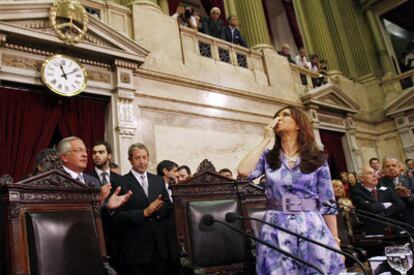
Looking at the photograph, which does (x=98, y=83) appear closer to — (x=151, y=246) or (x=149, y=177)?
(x=149, y=177)

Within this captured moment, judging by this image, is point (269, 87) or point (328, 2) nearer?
point (269, 87)

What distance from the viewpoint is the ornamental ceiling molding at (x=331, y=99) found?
7.24 m

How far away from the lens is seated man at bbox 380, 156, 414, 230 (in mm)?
3586

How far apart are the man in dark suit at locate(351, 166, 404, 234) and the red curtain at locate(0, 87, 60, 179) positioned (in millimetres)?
3182

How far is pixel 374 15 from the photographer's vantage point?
35.2 ft

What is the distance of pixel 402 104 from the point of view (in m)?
8.66

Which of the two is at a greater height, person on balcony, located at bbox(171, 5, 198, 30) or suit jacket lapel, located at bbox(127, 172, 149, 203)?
person on balcony, located at bbox(171, 5, 198, 30)

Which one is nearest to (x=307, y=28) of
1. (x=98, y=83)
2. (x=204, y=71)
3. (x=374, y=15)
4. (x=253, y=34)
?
(x=374, y=15)

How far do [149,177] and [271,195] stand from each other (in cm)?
138

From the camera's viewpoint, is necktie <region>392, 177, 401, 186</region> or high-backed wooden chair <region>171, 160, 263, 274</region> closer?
high-backed wooden chair <region>171, 160, 263, 274</region>

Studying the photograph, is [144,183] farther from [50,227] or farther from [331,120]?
[331,120]

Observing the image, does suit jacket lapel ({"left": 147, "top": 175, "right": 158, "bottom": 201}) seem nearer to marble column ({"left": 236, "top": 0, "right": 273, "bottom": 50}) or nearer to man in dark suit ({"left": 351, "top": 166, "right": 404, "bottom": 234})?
man in dark suit ({"left": 351, "top": 166, "right": 404, "bottom": 234})

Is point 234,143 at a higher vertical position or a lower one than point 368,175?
higher

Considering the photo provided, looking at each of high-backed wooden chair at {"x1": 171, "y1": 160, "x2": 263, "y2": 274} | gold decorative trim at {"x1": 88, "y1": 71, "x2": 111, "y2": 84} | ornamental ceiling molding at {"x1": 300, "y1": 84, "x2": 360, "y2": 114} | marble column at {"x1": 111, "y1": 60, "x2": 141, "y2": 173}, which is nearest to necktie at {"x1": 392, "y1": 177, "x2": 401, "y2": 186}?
high-backed wooden chair at {"x1": 171, "y1": 160, "x2": 263, "y2": 274}
